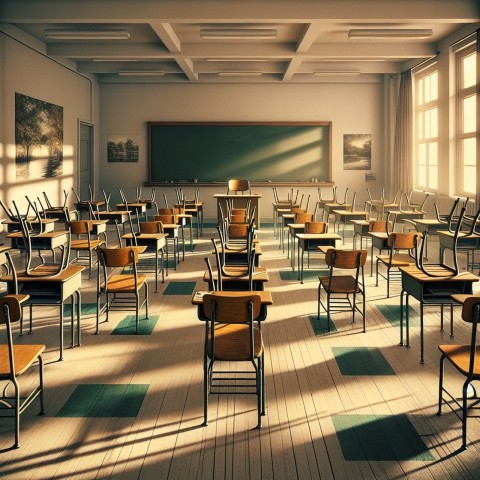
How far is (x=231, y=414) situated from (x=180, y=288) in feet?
13.4

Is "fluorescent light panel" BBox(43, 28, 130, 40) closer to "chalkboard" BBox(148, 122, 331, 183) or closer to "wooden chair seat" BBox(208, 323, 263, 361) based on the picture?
"chalkboard" BBox(148, 122, 331, 183)

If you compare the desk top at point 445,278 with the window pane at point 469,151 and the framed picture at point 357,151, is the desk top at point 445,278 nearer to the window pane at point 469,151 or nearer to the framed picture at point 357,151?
the window pane at point 469,151

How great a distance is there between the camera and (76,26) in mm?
11336

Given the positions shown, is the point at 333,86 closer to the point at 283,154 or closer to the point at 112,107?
the point at 283,154

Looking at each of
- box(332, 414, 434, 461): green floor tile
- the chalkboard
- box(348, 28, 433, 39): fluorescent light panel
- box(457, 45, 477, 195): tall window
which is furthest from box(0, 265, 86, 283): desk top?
the chalkboard

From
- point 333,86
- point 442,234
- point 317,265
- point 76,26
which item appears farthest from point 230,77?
point 442,234

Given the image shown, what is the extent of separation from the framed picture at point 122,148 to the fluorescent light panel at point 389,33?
8.13 m

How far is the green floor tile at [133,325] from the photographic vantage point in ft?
18.6

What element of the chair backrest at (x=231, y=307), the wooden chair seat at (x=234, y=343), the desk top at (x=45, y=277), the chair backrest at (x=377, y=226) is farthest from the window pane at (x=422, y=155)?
the chair backrest at (x=231, y=307)

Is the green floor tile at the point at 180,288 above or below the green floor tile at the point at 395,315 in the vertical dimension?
above

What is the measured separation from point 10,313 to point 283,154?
14.2 m

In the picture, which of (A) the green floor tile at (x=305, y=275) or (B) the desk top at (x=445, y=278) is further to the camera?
(A) the green floor tile at (x=305, y=275)

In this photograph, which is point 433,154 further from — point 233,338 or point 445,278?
point 233,338

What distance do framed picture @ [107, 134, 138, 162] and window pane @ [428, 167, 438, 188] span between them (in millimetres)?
8049
